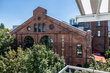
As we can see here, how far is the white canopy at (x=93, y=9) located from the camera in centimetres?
181

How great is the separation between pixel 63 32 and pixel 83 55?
14.5 ft

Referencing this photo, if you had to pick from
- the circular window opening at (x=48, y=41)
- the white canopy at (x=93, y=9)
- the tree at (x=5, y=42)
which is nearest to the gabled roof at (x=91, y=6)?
the white canopy at (x=93, y=9)

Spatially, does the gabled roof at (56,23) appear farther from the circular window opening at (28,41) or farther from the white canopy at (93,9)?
the white canopy at (93,9)

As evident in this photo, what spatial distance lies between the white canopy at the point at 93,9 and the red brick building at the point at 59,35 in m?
8.74

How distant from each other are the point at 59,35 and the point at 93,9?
9734 millimetres

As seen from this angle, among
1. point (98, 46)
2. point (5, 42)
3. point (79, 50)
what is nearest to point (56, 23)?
point (79, 50)

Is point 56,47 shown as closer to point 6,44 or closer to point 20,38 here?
point 20,38

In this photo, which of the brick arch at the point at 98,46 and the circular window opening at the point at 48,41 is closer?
the circular window opening at the point at 48,41

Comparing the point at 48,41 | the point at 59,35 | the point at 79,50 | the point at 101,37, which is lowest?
the point at 79,50

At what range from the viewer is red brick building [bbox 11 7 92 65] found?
10462 millimetres

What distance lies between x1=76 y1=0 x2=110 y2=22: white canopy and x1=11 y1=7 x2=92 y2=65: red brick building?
8742mm

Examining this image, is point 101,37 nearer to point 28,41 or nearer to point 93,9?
point 28,41

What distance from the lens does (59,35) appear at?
11.7 meters

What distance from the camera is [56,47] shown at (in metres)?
11.9
